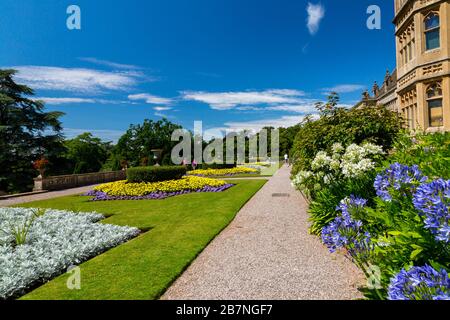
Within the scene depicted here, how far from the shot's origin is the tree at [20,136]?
21.8m

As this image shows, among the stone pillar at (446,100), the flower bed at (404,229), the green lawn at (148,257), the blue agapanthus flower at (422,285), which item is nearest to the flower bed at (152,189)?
the green lawn at (148,257)

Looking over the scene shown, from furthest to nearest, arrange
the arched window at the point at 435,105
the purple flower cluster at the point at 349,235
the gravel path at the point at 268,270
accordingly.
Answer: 1. the arched window at the point at 435,105
2. the gravel path at the point at 268,270
3. the purple flower cluster at the point at 349,235

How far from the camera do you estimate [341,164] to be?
5.36m

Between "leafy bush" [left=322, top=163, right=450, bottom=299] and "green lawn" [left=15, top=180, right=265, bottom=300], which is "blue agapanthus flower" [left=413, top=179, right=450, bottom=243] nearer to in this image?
"leafy bush" [left=322, top=163, right=450, bottom=299]

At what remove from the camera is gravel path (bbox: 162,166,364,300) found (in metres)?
3.46

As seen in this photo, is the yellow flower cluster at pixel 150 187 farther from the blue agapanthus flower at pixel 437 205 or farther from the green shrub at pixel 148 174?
the blue agapanthus flower at pixel 437 205

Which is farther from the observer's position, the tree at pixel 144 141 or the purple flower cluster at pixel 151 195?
the tree at pixel 144 141

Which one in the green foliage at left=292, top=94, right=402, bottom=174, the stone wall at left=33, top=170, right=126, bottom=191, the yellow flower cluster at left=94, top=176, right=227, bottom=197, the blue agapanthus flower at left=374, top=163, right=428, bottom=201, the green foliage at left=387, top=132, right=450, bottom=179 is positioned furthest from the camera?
the stone wall at left=33, top=170, right=126, bottom=191

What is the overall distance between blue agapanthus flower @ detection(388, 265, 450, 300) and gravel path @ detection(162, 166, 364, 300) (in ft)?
6.00

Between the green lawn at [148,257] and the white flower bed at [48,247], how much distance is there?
0.30m

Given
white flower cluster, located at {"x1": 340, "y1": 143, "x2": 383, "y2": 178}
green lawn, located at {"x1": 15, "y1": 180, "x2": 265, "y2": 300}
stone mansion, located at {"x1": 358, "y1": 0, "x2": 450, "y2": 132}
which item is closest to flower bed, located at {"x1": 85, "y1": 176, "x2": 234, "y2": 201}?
green lawn, located at {"x1": 15, "y1": 180, "x2": 265, "y2": 300}

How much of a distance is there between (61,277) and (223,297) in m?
2.77
